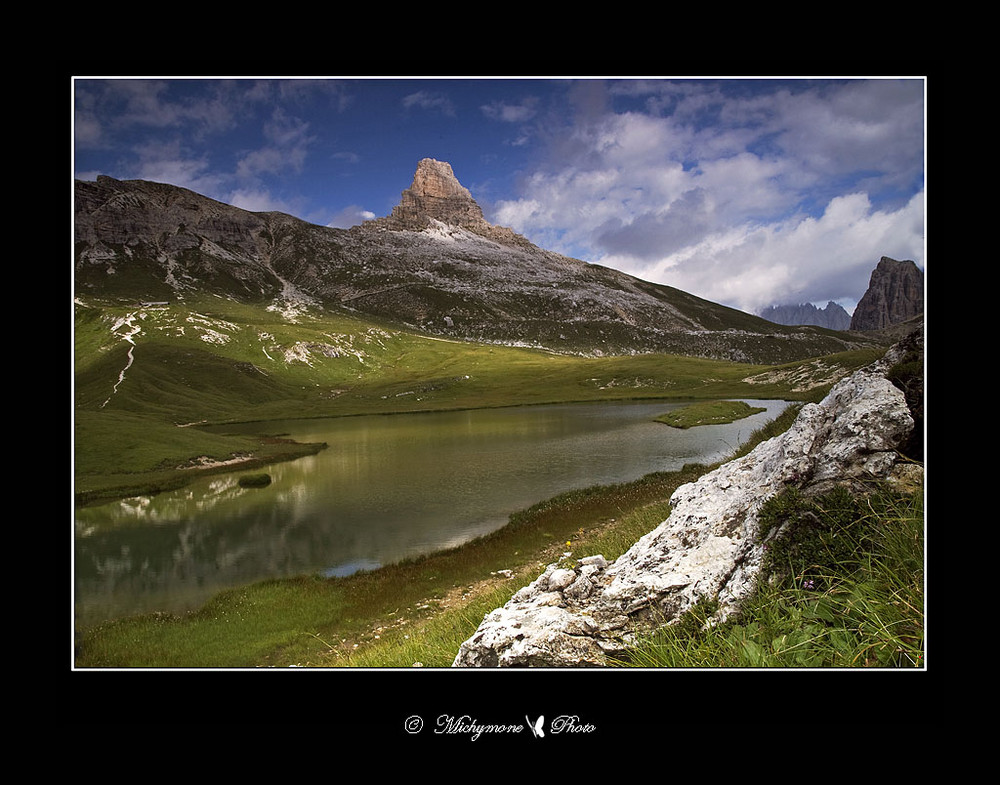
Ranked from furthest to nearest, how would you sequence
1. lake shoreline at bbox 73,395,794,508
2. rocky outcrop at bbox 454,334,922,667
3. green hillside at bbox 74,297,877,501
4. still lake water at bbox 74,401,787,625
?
green hillside at bbox 74,297,877,501
lake shoreline at bbox 73,395,794,508
still lake water at bbox 74,401,787,625
rocky outcrop at bbox 454,334,922,667

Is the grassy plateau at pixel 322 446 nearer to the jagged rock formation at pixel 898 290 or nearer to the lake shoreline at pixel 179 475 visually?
the lake shoreline at pixel 179 475

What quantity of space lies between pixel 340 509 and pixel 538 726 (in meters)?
24.2

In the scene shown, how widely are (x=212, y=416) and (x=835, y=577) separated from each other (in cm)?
9436

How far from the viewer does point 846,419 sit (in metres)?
4.36

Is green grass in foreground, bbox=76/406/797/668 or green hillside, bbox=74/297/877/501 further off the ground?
green hillside, bbox=74/297/877/501

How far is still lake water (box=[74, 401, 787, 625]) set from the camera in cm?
1845

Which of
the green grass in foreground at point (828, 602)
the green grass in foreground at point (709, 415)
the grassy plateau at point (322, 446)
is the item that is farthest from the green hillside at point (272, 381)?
the green grass in foreground at point (828, 602)

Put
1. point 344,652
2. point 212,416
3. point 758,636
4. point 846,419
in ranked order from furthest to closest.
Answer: point 212,416, point 344,652, point 846,419, point 758,636

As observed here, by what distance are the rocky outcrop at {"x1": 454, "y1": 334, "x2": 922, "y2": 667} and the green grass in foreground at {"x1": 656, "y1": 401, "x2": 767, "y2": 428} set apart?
47807 millimetres

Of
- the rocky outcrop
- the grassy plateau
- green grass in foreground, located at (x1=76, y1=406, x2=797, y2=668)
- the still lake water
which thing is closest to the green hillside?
the grassy plateau

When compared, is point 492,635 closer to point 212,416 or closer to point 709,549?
point 709,549

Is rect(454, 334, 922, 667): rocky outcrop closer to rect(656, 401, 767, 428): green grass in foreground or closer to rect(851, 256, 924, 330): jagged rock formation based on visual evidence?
rect(851, 256, 924, 330): jagged rock formation

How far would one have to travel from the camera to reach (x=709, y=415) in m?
53.2
